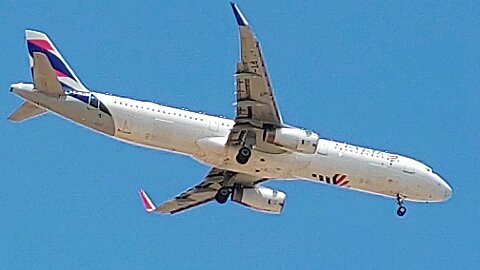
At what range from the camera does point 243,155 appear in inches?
2279

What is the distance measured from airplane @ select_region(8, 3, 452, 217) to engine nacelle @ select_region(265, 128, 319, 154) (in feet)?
0.16

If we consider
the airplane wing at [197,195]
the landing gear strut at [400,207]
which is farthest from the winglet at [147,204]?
the landing gear strut at [400,207]

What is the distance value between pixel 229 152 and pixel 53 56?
34.6 ft

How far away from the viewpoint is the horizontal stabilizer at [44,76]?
54688 mm

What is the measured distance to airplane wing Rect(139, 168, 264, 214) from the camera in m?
65.7

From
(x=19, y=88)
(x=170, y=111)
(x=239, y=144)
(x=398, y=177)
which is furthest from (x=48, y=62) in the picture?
(x=398, y=177)

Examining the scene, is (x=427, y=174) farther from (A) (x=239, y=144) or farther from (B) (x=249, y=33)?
(B) (x=249, y=33)

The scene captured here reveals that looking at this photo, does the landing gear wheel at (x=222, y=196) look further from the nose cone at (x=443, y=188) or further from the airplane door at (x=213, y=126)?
the nose cone at (x=443, y=188)

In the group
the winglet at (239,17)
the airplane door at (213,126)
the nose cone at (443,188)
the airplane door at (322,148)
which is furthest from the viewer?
the nose cone at (443,188)

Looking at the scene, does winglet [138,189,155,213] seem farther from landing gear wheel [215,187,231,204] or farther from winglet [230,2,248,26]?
winglet [230,2,248,26]

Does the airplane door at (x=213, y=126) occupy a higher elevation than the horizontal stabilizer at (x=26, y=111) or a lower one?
higher

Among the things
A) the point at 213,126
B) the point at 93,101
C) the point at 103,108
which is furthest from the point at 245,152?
the point at 93,101

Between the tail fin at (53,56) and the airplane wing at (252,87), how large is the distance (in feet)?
27.7

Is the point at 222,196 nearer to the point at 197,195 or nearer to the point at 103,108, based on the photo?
the point at 197,195
